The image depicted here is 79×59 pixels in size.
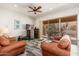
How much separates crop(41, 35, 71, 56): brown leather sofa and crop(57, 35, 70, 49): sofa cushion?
0.06 m

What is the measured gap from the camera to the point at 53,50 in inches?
89.7

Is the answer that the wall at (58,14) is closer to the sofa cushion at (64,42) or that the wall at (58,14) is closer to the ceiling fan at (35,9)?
the ceiling fan at (35,9)

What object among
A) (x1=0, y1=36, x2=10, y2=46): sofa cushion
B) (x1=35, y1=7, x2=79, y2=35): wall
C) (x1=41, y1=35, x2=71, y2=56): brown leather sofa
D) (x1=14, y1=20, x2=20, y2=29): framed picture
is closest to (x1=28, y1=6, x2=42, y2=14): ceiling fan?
(x1=35, y1=7, x2=79, y2=35): wall

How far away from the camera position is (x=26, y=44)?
2377 mm

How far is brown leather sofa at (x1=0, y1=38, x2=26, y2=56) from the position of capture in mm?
2232

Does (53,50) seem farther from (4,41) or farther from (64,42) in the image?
(4,41)

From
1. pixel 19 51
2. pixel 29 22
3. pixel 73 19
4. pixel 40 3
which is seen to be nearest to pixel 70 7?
pixel 73 19

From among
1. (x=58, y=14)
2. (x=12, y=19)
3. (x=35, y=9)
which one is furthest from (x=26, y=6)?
(x=58, y=14)

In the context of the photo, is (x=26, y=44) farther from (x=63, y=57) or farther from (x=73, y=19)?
(x=73, y=19)

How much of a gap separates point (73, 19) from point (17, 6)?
4.13 feet

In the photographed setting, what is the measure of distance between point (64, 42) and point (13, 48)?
114cm

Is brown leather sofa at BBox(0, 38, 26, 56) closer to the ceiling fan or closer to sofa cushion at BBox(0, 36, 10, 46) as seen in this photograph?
sofa cushion at BBox(0, 36, 10, 46)

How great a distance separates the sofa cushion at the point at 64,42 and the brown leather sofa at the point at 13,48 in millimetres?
815

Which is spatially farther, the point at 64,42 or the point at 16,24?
the point at 16,24
